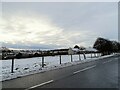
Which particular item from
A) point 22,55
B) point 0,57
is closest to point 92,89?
point 0,57

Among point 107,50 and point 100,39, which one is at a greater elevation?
point 100,39

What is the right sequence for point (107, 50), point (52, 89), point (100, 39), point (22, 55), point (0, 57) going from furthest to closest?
1. point (100, 39)
2. point (107, 50)
3. point (22, 55)
4. point (0, 57)
5. point (52, 89)

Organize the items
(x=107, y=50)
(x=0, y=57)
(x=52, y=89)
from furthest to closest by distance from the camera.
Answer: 1. (x=107, y=50)
2. (x=0, y=57)
3. (x=52, y=89)

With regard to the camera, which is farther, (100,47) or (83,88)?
(100,47)

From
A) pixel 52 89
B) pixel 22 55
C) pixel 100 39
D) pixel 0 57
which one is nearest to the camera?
pixel 52 89

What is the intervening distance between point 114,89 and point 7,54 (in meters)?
23.7

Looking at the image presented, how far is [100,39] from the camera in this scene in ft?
225

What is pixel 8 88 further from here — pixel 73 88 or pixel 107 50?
pixel 107 50

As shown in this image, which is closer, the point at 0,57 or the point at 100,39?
the point at 0,57

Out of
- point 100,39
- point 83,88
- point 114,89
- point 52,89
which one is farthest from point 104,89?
point 100,39

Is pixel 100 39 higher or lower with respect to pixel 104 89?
higher

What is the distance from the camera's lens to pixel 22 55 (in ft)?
106

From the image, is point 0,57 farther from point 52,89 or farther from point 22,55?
point 52,89

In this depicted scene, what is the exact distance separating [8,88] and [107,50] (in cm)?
5852
